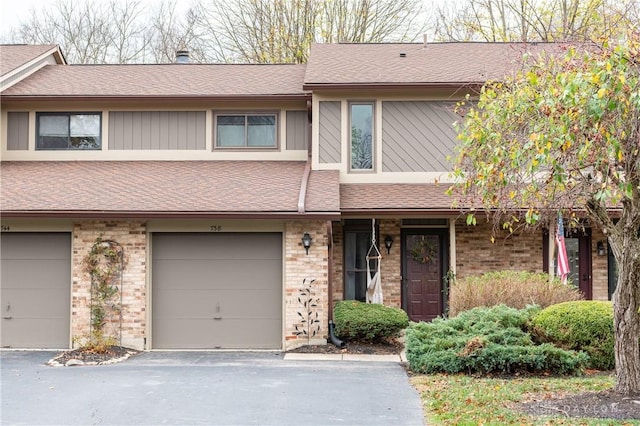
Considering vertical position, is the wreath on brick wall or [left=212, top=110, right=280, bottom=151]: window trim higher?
[left=212, top=110, right=280, bottom=151]: window trim

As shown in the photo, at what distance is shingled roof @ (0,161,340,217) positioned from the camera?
1286 cm

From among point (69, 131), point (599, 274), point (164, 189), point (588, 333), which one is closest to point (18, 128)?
point (69, 131)

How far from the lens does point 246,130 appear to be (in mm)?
15914

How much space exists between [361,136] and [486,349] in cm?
637

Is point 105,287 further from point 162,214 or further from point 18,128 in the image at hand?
point 18,128

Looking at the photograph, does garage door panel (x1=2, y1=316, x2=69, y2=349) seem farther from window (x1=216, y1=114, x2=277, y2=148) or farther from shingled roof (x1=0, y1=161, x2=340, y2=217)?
window (x1=216, y1=114, x2=277, y2=148)

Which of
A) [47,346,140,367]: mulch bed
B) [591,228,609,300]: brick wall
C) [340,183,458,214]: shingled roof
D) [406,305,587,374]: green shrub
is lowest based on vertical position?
[47,346,140,367]: mulch bed

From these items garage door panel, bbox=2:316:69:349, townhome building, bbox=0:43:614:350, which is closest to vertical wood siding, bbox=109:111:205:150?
townhome building, bbox=0:43:614:350

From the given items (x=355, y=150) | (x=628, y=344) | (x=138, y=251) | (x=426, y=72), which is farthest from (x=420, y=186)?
(x=628, y=344)

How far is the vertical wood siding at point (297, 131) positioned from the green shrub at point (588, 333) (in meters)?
7.13

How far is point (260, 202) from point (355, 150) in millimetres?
2887

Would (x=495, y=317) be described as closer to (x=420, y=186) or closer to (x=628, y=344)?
(x=628, y=344)

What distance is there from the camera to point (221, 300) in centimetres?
1351

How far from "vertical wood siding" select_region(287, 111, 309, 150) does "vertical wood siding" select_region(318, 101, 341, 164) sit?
32.7 inches
